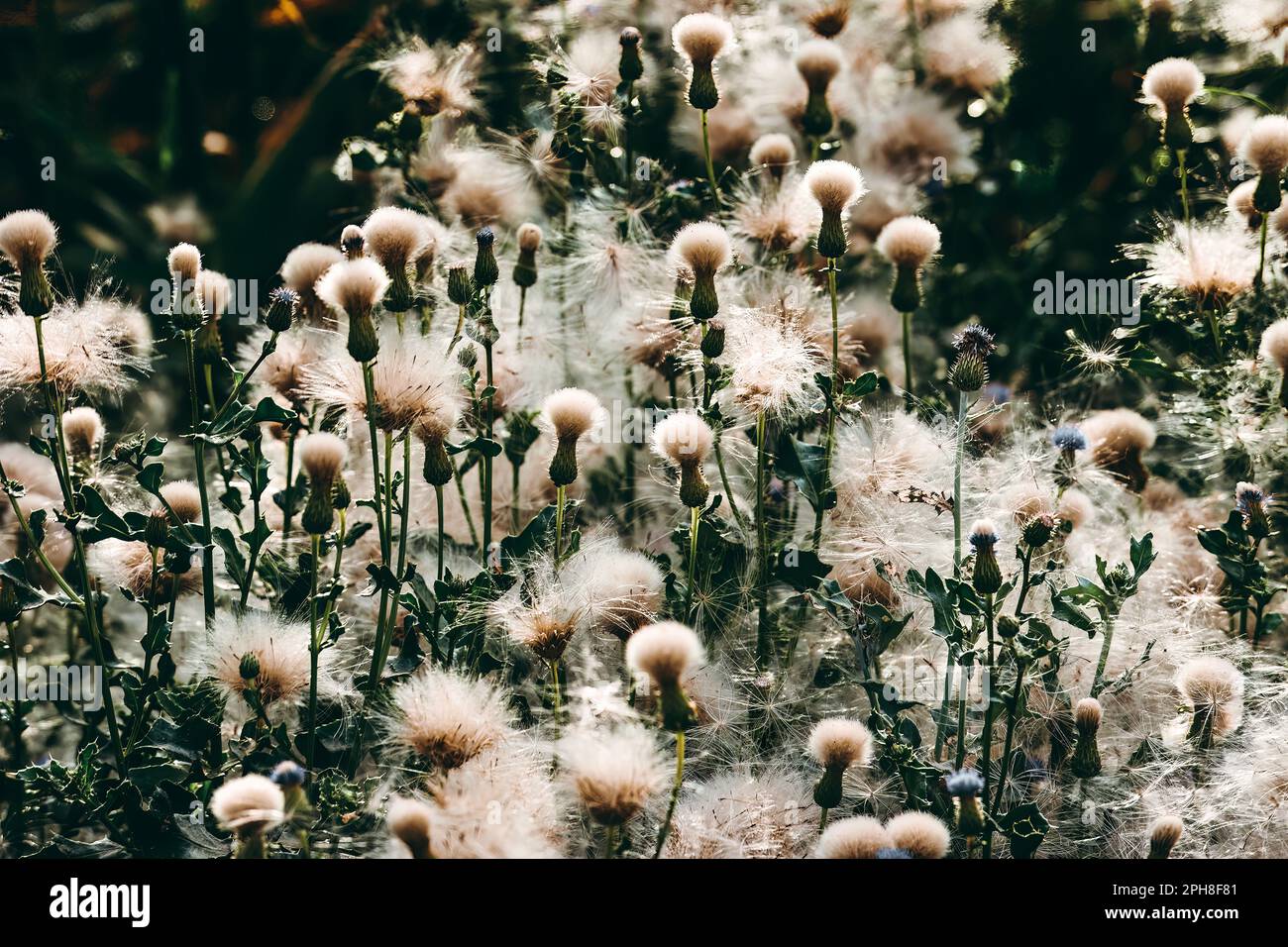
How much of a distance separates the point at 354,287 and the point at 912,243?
0.89 meters

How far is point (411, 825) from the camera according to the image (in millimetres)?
1371

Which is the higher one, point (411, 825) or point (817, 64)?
point (817, 64)

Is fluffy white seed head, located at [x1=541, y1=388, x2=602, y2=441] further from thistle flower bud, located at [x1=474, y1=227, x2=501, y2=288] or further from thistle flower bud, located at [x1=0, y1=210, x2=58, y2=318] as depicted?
thistle flower bud, located at [x1=0, y1=210, x2=58, y2=318]

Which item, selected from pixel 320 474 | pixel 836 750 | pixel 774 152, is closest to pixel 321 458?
pixel 320 474

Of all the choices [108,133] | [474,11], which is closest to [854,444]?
[474,11]

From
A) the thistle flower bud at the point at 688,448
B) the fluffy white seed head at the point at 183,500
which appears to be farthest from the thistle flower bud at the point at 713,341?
the fluffy white seed head at the point at 183,500

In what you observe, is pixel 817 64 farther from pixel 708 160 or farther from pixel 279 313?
pixel 279 313

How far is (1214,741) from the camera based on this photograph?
1.74 meters

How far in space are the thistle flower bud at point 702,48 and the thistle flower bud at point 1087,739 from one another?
44.7 inches

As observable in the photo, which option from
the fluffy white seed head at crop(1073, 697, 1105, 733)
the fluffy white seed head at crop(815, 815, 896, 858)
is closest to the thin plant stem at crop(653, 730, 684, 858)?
the fluffy white seed head at crop(815, 815, 896, 858)

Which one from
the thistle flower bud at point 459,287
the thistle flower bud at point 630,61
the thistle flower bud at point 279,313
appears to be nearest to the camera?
the thistle flower bud at point 279,313

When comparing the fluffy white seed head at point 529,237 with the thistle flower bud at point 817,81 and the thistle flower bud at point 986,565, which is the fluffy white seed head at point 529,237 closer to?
the thistle flower bud at point 817,81

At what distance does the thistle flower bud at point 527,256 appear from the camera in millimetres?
2070
